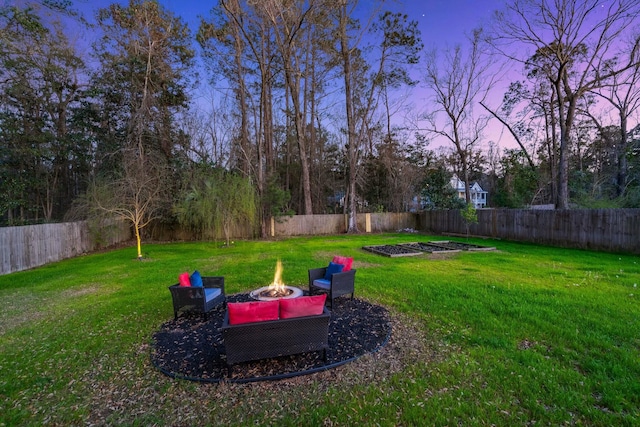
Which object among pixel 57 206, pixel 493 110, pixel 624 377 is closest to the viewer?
pixel 624 377

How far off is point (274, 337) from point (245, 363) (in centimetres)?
56

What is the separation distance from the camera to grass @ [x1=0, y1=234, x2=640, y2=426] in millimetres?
2633

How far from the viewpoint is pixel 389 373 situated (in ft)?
10.6

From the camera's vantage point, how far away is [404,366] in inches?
132

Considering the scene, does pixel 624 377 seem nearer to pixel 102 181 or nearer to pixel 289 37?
pixel 102 181

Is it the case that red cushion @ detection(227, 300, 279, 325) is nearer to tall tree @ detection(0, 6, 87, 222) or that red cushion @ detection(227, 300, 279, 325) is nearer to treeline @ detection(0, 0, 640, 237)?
treeline @ detection(0, 0, 640, 237)

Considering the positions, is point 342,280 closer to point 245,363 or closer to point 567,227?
point 245,363

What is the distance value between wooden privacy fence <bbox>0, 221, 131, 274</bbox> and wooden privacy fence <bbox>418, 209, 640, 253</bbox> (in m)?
19.6

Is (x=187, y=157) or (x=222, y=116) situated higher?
(x=222, y=116)

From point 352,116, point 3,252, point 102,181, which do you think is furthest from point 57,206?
point 352,116

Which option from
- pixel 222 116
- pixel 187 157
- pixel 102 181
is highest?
pixel 222 116

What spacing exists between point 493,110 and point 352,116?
9659 mm

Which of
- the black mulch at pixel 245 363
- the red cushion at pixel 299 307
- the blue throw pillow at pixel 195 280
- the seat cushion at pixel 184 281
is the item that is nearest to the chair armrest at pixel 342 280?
the black mulch at pixel 245 363

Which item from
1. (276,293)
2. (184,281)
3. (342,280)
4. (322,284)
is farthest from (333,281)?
(184,281)
